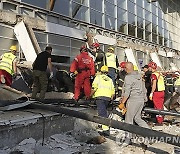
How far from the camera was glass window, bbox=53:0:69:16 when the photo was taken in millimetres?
12688

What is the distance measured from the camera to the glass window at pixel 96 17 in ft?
49.6

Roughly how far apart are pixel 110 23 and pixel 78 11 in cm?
323

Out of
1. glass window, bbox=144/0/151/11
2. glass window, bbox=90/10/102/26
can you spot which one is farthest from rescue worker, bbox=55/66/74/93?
glass window, bbox=144/0/151/11

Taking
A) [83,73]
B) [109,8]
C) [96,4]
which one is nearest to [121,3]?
[109,8]

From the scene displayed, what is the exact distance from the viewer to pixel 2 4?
10.1 meters

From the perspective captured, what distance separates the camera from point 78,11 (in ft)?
46.3

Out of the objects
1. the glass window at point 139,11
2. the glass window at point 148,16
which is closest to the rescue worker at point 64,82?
the glass window at point 139,11

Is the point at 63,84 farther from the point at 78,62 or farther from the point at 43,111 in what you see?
the point at 43,111

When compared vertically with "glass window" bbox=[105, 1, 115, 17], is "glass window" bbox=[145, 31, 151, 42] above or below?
below

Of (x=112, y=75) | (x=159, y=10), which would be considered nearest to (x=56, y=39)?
(x=112, y=75)

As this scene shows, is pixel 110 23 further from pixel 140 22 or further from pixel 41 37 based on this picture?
pixel 41 37

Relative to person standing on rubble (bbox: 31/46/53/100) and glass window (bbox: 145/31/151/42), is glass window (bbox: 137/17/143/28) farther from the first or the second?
person standing on rubble (bbox: 31/46/53/100)

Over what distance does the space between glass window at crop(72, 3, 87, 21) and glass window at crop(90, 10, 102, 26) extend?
24.0 inches

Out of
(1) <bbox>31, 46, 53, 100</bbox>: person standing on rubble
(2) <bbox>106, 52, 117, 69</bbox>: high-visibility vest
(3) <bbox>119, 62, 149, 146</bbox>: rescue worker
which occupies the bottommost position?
(3) <bbox>119, 62, 149, 146</bbox>: rescue worker
